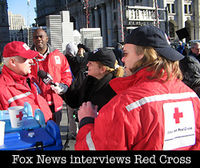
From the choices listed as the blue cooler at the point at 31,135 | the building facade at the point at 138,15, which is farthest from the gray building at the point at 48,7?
the blue cooler at the point at 31,135

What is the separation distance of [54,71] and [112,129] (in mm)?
2932

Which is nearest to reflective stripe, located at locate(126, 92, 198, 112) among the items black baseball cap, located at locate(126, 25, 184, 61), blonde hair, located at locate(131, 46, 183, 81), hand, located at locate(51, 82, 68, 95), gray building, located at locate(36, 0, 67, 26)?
blonde hair, located at locate(131, 46, 183, 81)

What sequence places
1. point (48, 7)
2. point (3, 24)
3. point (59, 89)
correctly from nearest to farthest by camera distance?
1. point (59, 89)
2. point (3, 24)
3. point (48, 7)

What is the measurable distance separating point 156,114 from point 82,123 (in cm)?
50

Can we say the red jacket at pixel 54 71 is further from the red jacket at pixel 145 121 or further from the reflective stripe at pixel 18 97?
the red jacket at pixel 145 121

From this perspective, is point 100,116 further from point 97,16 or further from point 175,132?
point 97,16

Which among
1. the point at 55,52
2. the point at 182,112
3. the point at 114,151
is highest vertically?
the point at 55,52

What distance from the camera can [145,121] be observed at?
1.42 metres

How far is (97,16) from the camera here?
65.4 m

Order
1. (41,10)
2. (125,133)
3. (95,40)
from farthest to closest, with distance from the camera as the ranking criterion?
(41,10)
(95,40)
(125,133)

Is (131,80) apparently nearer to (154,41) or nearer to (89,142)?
(154,41)

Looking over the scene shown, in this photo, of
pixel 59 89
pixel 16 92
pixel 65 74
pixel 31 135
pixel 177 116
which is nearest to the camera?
pixel 177 116

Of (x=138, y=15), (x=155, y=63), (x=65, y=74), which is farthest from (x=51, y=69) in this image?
(x=138, y=15)

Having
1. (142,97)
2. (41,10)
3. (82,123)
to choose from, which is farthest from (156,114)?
(41,10)
